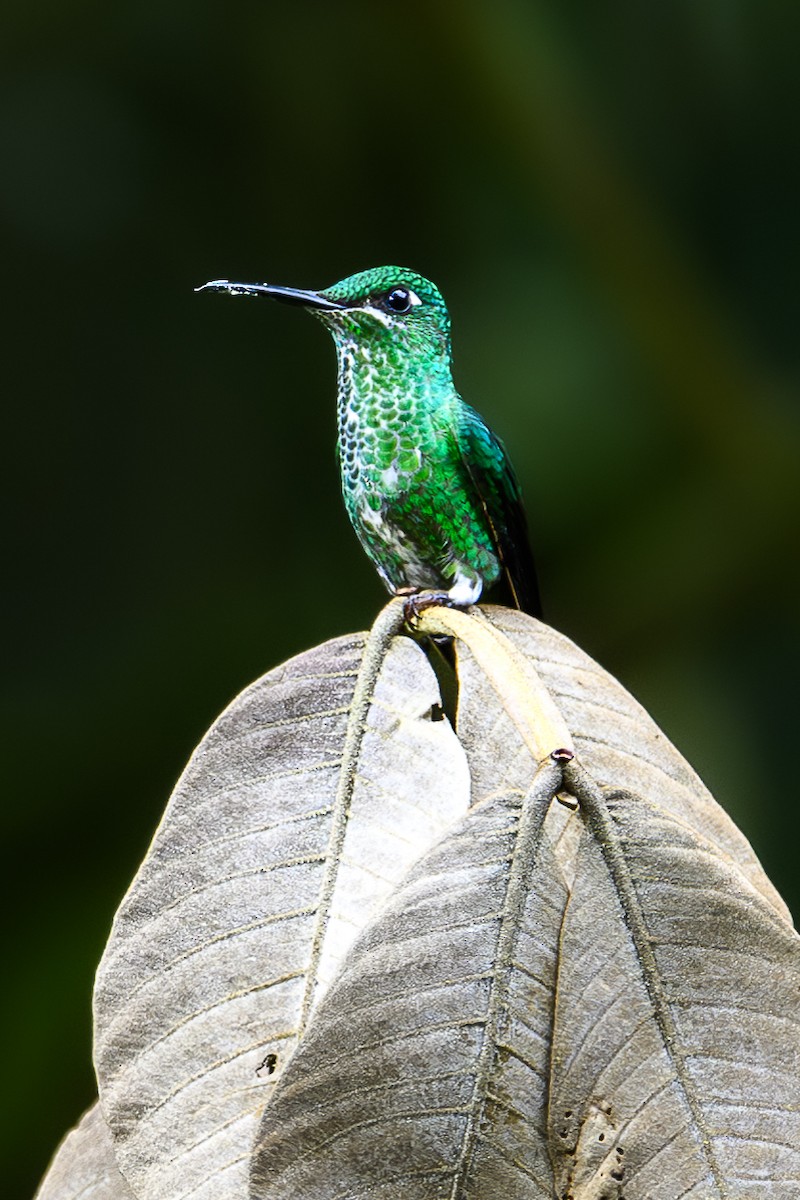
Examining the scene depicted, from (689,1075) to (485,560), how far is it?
2.94ft

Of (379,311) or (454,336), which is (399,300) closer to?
(379,311)

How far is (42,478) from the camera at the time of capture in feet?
14.2

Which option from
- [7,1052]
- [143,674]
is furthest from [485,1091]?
[143,674]

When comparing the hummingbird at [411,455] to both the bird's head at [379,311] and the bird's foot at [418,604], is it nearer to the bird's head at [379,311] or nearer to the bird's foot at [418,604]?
the bird's head at [379,311]

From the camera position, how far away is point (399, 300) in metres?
1.85

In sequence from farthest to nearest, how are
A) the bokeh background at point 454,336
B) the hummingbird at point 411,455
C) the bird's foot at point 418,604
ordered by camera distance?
the bokeh background at point 454,336 → the hummingbird at point 411,455 → the bird's foot at point 418,604

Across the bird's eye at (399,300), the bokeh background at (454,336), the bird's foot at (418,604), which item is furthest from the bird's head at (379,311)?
the bokeh background at (454,336)

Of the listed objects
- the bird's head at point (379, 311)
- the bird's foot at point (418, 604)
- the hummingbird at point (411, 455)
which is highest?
the bird's head at point (379, 311)

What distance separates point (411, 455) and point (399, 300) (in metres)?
0.20

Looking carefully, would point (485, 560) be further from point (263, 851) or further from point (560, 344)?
point (560, 344)

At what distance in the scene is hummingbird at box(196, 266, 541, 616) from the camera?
1810 millimetres

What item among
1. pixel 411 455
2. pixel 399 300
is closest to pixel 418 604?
pixel 411 455

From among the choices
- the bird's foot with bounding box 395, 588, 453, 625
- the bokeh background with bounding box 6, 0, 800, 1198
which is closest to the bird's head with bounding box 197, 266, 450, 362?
the bird's foot with bounding box 395, 588, 453, 625

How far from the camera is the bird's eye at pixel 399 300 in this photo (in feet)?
6.04
